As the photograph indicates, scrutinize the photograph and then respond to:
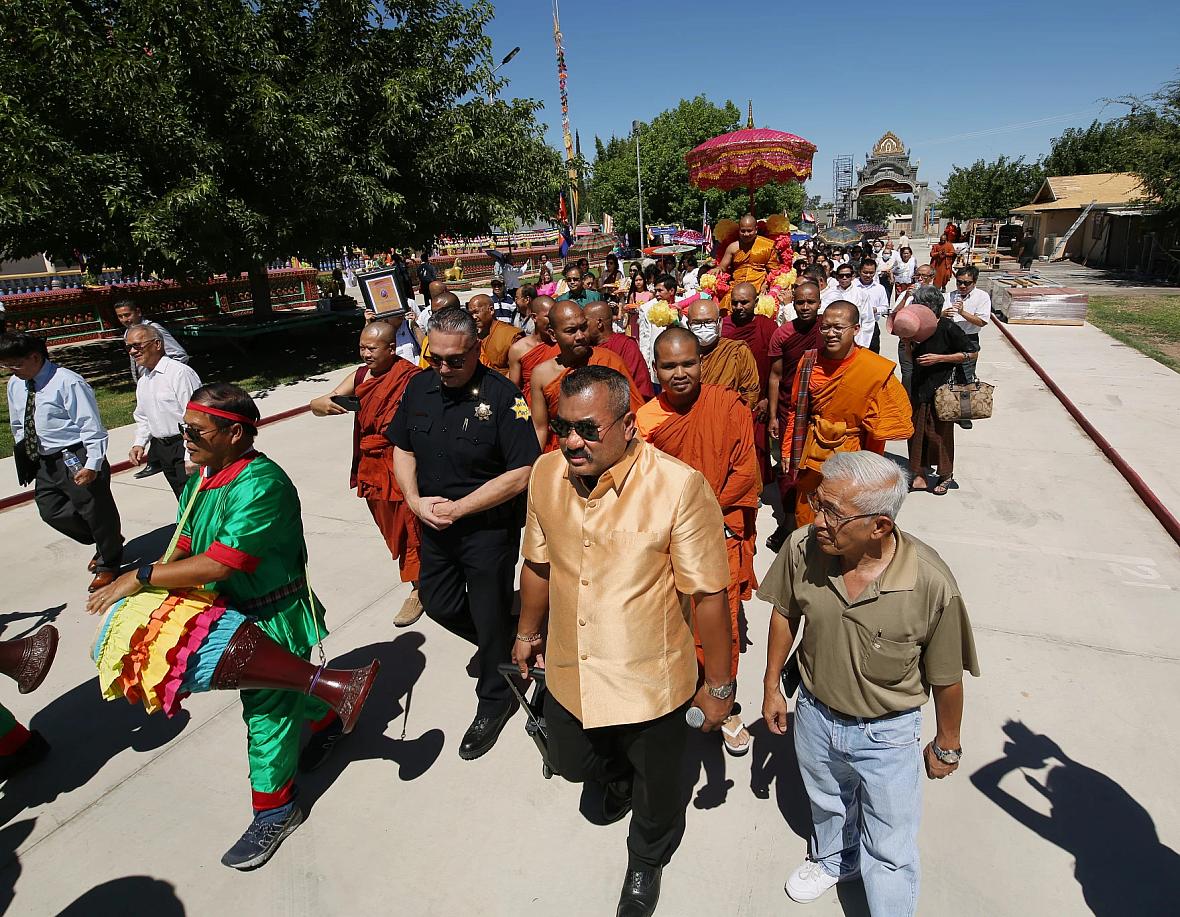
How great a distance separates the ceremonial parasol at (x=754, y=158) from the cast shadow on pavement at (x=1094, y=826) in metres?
9.78

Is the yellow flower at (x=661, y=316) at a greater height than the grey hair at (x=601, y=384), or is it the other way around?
the grey hair at (x=601, y=384)

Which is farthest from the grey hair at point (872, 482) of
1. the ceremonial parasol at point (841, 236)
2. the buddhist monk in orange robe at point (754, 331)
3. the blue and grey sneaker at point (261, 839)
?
the ceremonial parasol at point (841, 236)

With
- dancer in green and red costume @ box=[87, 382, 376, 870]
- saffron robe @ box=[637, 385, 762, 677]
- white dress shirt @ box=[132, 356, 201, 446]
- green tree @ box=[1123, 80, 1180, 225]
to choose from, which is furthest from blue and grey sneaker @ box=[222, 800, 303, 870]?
green tree @ box=[1123, 80, 1180, 225]

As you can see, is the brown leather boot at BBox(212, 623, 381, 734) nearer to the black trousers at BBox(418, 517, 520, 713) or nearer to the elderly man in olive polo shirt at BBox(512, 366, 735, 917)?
the black trousers at BBox(418, 517, 520, 713)

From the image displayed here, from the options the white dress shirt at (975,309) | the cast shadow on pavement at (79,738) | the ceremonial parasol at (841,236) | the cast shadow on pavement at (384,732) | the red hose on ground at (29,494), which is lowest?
the cast shadow on pavement at (384,732)

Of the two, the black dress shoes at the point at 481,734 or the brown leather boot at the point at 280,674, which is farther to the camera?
the black dress shoes at the point at 481,734

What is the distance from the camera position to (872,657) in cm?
202

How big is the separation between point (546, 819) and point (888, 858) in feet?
4.61

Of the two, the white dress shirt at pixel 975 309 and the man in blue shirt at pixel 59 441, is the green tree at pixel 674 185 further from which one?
the man in blue shirt at pixel 59 441

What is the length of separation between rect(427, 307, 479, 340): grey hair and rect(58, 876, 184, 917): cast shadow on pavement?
2.51m

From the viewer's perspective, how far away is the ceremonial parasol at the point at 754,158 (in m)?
11.4

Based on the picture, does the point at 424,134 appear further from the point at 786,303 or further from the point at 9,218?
the point at 786,303

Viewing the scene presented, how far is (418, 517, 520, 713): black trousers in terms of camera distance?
3207 millimetres

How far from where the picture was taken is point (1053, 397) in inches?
369
